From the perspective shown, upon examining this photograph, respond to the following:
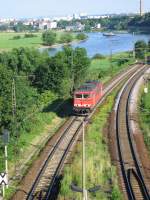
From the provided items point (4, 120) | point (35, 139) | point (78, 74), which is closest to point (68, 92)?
point (78, 74)

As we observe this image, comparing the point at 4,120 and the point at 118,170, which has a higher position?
the point at 4,120

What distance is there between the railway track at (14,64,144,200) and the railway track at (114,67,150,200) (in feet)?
10.7

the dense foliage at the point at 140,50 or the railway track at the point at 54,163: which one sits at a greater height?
the railway track at the point at 54,163

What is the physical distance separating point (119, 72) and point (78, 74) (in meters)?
18.1

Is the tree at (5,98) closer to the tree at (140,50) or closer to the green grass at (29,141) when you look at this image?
the green grass at (29,141)

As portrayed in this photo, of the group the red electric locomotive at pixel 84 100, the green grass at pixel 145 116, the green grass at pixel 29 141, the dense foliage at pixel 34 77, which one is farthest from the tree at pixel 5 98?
the green grass at pixel 145 116

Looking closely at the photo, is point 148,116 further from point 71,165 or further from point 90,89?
point 71,165

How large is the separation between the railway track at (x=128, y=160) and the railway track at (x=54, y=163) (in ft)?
10.7

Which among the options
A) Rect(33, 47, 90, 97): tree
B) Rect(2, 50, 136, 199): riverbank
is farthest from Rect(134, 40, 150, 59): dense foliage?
Rect(2, 50, 136, 199): riverbank

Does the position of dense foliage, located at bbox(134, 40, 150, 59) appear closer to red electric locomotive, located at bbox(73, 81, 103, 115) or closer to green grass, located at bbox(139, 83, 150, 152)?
green grass, located at bbox(139, 83, 150, 152)

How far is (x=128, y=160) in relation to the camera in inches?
1150

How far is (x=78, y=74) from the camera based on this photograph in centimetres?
6275

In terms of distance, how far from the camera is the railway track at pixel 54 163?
24.1m

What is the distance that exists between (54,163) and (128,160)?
465cm
